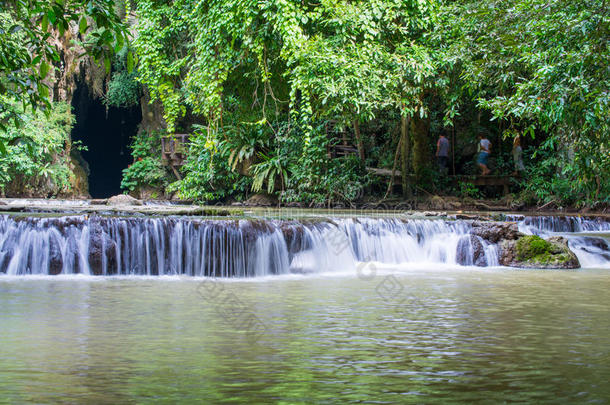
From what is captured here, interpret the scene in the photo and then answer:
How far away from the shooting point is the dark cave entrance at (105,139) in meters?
35.5

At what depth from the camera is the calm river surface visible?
4488 millimetres

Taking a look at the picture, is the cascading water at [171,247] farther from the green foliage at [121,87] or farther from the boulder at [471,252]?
the green foliage at [121,87]

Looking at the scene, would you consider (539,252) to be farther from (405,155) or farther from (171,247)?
(405,155)

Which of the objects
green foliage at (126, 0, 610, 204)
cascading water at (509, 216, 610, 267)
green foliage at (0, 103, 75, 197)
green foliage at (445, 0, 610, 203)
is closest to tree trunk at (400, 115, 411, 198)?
green foliage at (126, 0, 610, 204)

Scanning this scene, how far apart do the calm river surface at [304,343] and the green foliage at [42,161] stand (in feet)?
42.6

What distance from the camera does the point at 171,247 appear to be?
1207 centimetres

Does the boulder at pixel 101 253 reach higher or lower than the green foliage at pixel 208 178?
lower

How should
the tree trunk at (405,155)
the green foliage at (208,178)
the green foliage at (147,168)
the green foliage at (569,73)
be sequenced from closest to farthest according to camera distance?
the green foliage at (569,73) → the tree trunk at (405,155) → the green foliage at (208,178) → the green foliage at (147,168)

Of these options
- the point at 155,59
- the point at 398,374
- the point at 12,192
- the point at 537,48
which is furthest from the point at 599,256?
the point at 12,192

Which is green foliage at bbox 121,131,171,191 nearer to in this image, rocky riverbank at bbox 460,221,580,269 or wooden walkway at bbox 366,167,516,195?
wooden walkway at bbox 366,167,516,195

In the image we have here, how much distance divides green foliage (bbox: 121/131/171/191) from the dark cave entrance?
5.11 meters

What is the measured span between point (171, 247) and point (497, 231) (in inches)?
246

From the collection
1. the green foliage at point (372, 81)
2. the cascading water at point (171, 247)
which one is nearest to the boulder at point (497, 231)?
the cascading water at point (171, 247)

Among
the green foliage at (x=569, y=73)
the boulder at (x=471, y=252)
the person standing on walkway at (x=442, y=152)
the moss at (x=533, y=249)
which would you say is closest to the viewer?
the green foliage at (x=569, y=73)
